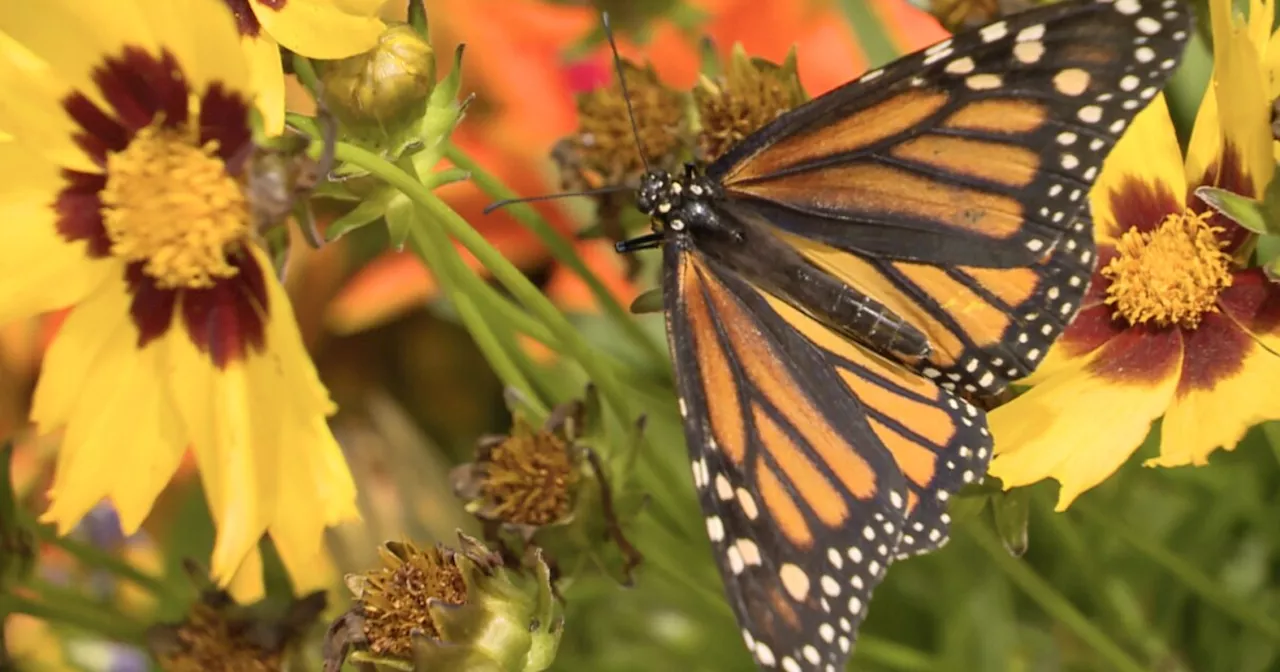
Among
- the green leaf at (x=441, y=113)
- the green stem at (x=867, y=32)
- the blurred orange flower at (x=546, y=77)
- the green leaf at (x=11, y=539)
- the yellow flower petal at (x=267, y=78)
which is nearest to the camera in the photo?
the yellow flower petal at (x=267, y=78)

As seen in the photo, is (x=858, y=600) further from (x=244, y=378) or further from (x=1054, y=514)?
(x=244, y=378)

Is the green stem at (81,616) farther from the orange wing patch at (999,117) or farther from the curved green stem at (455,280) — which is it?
the orange wing patch at (999,117)

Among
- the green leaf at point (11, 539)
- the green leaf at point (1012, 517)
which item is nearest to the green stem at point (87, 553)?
the green leaf at point (11, 539)

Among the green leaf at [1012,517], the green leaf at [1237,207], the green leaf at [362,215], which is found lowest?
the green leaf at [1012,517]

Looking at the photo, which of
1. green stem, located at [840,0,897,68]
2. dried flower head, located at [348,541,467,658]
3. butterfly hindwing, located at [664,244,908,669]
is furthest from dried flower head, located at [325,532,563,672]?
green stem, located at [840,0,897,68]

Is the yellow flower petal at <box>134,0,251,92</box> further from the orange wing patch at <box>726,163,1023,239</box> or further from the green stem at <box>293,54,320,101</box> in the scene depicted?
the orange wing patch at <box>726,163,1023,239</box>

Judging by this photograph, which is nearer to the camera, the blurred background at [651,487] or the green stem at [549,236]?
the green stem at [549,236]
